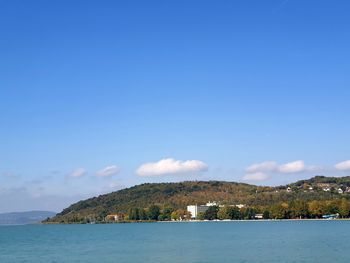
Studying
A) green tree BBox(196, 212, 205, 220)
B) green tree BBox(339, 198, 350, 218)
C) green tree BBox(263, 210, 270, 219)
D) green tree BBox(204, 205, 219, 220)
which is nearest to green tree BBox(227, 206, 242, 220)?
green tree BBox(204, 205, 219, 220)

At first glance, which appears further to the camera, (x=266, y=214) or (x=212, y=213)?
(x=212, y=213)

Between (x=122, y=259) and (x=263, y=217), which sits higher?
(x=263, y=217)

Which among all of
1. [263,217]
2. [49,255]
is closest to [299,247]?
[49,255]

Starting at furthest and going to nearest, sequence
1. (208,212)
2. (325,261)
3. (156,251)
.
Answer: (208,212)
(156,251)
(325,261)

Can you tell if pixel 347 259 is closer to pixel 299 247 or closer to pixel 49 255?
pixel 299 247

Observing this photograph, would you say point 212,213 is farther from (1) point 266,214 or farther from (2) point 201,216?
(1) point 266,214

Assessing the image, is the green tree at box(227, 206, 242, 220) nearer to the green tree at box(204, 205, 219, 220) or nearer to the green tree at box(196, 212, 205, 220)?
the green tree at box(204, 205, 219, 220)

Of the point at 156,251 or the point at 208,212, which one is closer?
the point at 156,251

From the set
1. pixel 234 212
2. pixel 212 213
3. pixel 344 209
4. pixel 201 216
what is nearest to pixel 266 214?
pixel 234 212

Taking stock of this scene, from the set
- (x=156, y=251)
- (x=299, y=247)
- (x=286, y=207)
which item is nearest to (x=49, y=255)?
(x=156, y=251)

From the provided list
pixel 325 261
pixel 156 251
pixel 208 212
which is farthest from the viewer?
pixel 208 212

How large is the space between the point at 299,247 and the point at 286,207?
342 feet

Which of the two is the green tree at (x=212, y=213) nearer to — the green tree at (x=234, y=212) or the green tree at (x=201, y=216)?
the green tree at (x=201, y=216)

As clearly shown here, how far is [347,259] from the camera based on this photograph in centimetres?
4369
